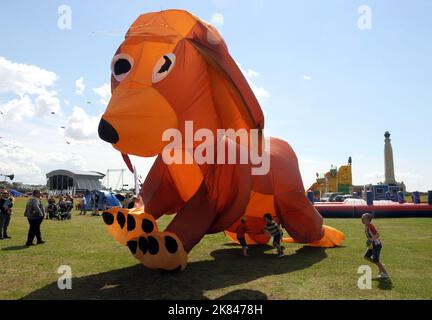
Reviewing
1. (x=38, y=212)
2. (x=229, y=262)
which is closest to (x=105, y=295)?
(x=229, y=262)

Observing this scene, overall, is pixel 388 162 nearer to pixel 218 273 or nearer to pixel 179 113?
pixel 218 273

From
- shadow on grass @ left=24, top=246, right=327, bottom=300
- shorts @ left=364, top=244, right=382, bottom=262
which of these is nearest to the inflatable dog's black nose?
shadow on grass @ left=24, top=246, right=327, bottom=300

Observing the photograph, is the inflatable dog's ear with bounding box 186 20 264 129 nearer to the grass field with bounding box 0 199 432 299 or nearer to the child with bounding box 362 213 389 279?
the grass field with bounding box 0 199 432 299

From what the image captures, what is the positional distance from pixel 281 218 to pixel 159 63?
4.68 meters

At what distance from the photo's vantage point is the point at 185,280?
606 cm

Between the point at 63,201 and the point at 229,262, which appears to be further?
the point at 63,201

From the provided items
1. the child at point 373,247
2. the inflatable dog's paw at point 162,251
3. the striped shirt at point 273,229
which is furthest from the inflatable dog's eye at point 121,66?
the child at point 373,247

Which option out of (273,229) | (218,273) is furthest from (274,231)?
(218,273)

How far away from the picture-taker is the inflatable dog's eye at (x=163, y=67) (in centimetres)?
579

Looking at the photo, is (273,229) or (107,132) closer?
(107,132)

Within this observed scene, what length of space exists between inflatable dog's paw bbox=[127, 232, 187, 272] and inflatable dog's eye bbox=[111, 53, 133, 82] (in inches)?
98.4

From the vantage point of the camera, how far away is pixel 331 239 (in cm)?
968

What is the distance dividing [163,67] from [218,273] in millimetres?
3590
